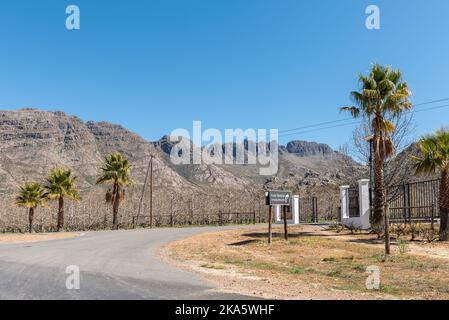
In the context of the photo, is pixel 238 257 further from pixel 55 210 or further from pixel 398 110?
pixel 55 210

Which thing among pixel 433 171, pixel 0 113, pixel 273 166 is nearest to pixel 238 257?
pixel 433 171

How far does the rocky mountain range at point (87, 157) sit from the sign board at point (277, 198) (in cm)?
7125

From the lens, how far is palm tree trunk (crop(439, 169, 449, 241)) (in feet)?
67.5

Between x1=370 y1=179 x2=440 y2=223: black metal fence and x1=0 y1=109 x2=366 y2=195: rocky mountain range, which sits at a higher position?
x1=0 y1=109 x2=366 y2=195: rocky mountain range

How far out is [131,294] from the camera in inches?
364

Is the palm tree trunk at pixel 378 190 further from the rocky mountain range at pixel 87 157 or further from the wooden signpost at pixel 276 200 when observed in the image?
the rocky mountain range at pixel 87 157

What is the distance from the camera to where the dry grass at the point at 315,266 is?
33.9 feet

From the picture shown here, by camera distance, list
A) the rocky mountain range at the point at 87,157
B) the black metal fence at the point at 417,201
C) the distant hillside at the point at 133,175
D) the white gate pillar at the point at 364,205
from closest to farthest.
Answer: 1. the black metal fence at the point at 417,201
2. the white gate pillar at the point at 364,205
3. the distant hillside at the point at 133,175
4. the rocky mountain range at the point at 87,157

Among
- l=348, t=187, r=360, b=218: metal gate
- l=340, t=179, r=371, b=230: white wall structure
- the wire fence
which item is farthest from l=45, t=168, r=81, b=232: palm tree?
l=340, t=179, r=371, b=230: white wall structure

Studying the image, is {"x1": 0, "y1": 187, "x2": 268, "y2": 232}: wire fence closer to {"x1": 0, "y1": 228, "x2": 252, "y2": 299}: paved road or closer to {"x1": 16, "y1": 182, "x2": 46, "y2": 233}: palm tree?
{"x1": 16, "y1": 182, "x2": 46, "y2": 233}: palm tree

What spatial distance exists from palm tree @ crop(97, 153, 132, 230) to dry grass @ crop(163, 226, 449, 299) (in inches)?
780

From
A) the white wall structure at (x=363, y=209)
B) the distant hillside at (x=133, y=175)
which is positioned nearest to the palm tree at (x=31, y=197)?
the distant hillside at (x=133, y=175)

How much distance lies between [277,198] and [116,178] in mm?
23583
